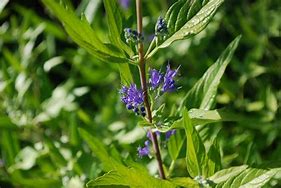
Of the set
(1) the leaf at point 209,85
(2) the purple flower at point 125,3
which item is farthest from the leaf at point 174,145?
(2) the purple flower at point 125,3

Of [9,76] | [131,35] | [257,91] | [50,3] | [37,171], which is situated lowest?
[257,91]

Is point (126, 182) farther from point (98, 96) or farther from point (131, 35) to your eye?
point (98, 96)

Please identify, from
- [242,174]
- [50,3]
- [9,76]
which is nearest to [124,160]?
[242,174]

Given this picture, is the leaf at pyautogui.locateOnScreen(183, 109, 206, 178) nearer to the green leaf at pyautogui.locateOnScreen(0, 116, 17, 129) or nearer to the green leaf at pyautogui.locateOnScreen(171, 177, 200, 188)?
the green leaf at pyautogui.locateOnScreen(171, 177, 200, 188)

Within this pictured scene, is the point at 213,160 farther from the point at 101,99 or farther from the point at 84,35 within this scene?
the point at 101,99

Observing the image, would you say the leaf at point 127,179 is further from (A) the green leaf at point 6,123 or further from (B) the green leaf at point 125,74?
(A) the green leaf at point 6,123

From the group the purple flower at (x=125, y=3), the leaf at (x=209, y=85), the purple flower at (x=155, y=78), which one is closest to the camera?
the purple flower at (x=155, y=78)

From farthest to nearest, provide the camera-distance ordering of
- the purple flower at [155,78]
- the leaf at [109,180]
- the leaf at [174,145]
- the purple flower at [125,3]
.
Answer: the purple flower at [125,3] → the leaf at [174,145] → the purple flower at [155,78] → the leaf at [109,180]
